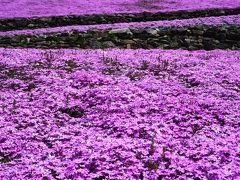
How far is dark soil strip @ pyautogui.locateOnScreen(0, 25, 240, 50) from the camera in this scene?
2106 cm

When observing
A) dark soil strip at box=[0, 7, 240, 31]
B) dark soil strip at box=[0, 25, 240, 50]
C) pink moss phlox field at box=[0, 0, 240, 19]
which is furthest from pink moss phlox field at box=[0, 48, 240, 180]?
pink moss phlox field at box=[0, 0, 240, 19]

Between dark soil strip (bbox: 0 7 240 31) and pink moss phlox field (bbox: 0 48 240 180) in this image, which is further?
dark soil strip (bbox: 0 7 240 31)

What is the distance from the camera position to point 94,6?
3875 cm

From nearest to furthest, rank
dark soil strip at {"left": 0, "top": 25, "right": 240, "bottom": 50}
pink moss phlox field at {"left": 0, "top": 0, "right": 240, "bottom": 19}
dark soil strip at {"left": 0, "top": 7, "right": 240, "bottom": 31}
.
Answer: dark soil strip at {"left": 0, "top": 25, "right": 240, "bottom": 50} < dark soil strip at {"left": 0, "top": 7, "right": 240, "bottom": 31} < pink moss phlox field at {"left": 0, "top": 0, "right": 240, "bottom": 19}

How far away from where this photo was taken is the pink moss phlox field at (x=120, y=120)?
6824 mm

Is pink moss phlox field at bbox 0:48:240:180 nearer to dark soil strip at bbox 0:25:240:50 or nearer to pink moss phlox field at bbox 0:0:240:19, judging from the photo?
dark soil strip at bbox 0:25:240:50

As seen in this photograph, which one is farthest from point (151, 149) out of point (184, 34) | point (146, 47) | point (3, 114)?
point (184, 34)

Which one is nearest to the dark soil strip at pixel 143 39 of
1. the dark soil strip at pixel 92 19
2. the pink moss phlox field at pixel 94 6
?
the dark soil strip at pixel 92 19

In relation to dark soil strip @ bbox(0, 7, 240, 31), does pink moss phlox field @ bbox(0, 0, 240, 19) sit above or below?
above

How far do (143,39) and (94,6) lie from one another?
17.4 meters

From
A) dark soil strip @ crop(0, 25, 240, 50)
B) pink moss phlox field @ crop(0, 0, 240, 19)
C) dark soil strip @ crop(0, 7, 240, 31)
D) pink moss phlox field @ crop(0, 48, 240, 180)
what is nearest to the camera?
pink moss phlox field @ crop(0, 48, 240, 180)

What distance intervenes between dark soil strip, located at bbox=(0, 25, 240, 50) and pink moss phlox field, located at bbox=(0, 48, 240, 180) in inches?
265

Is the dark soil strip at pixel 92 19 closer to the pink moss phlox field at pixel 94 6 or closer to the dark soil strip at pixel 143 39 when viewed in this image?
the pink moss phlox field at pixel 94 6

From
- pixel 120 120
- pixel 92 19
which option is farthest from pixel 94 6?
pixel 120 120
